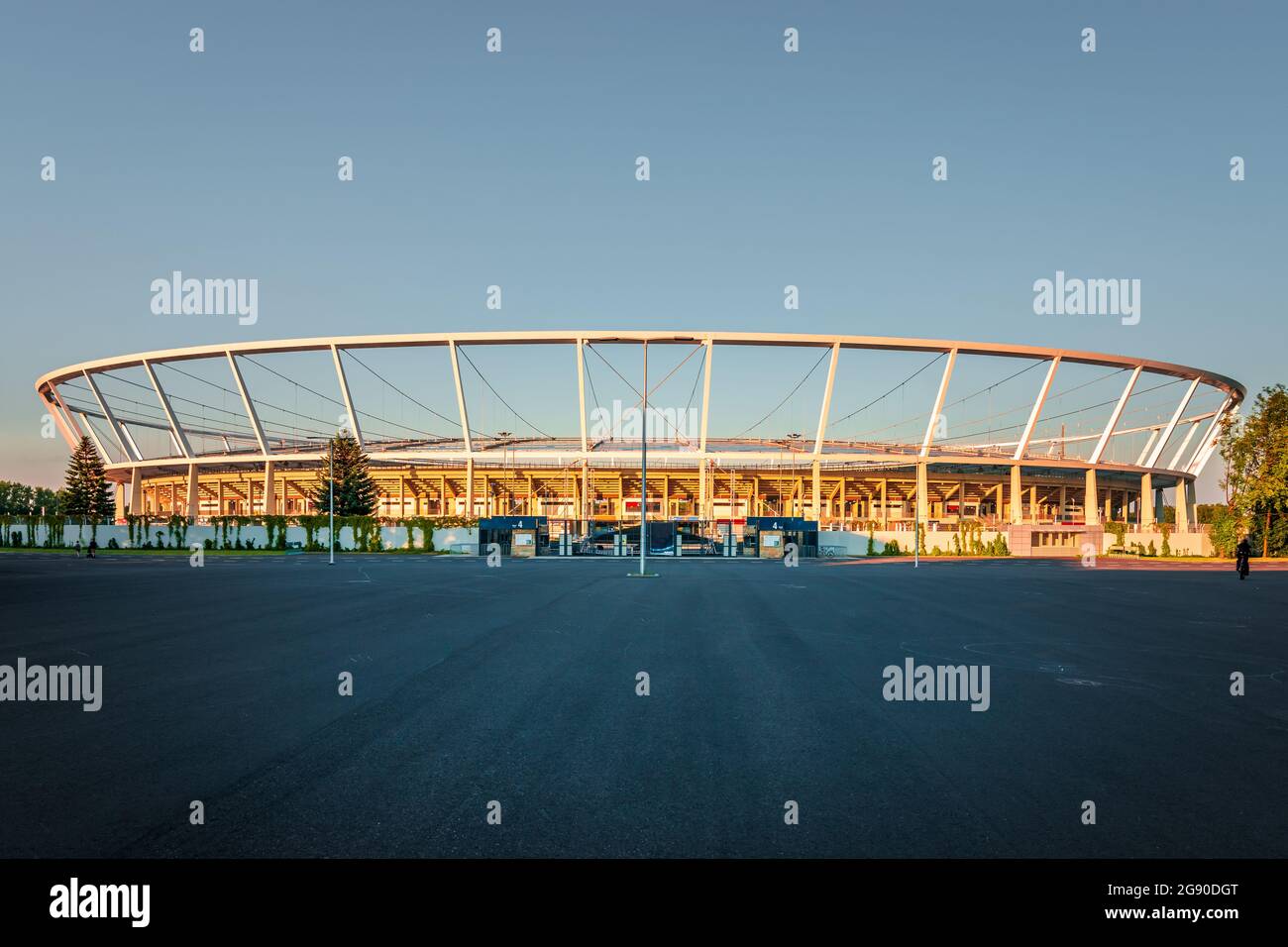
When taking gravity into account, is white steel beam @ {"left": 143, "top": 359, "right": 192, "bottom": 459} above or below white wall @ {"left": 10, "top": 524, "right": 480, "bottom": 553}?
above

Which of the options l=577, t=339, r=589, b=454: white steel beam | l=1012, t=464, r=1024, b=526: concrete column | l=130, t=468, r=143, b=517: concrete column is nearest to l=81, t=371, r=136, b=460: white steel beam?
l=130, t=468, r=143, b=517: concrete column

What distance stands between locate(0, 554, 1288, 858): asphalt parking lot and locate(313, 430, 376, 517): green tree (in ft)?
191

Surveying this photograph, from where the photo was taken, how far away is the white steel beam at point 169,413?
267 feet

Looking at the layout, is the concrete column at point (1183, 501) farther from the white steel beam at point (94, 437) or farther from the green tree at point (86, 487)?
the white steel beam at point (94, 437)

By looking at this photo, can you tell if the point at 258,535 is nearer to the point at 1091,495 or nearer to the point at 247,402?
the point at 247,402

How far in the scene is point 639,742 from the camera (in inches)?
248

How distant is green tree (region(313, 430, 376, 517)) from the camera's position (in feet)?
229

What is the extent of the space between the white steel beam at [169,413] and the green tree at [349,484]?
22781mm

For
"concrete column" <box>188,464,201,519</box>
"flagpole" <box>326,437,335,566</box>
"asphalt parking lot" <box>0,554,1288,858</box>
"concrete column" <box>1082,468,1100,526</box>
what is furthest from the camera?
"concrete column" <box>188,464,201,519</box>

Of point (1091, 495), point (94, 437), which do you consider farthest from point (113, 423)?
point (1091, 495)

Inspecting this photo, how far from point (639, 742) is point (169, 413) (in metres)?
93.2

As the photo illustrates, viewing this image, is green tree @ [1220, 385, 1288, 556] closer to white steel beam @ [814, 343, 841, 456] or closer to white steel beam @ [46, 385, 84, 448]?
white steel beam @ [814, 343, 841, 456]

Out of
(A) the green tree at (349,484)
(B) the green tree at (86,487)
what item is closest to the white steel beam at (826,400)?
(A) the green tree at (349,484)
